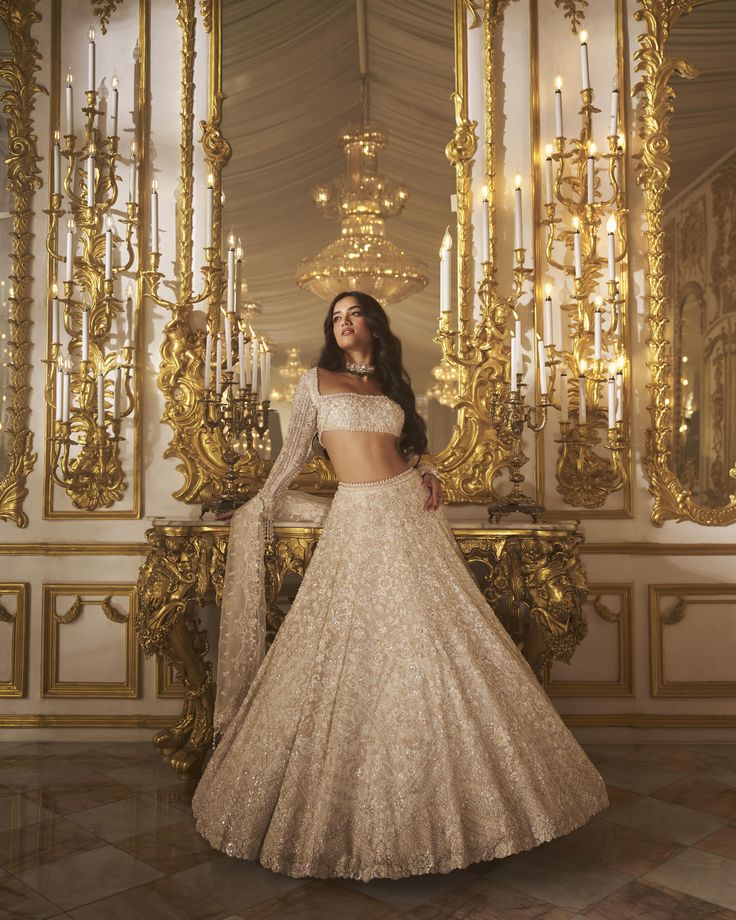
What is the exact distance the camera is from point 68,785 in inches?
123

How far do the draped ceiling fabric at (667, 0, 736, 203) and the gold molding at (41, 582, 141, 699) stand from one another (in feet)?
10.6

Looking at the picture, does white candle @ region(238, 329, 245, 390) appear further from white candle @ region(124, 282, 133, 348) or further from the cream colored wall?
white candle @ region(124, 282, 133, 348)

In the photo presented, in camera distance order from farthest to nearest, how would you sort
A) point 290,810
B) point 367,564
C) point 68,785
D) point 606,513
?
point 606,513 → point 68,785 → point 367,564 → point 290,810

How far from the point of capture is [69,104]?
3.71 m

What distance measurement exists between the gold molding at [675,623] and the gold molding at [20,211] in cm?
291

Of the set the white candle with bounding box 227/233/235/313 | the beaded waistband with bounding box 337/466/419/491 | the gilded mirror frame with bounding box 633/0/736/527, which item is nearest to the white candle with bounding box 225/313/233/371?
the white candle with bounding box 227/233/235/313

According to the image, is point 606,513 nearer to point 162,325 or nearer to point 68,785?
point 162,325

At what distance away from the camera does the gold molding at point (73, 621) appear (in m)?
3.79

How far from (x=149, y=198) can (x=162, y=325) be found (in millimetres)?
602

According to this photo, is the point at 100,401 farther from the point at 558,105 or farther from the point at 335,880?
the point at 558,105

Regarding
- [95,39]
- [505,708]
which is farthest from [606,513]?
[95,39]


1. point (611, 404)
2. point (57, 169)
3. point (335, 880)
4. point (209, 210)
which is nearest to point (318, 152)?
point (209, 210)

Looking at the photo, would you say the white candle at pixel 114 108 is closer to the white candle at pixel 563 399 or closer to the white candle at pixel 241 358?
the white candle at pixel 241 358

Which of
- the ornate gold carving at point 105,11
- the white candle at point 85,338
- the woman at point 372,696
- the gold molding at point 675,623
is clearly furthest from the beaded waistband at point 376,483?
the ornate gold carving at point 105,11
